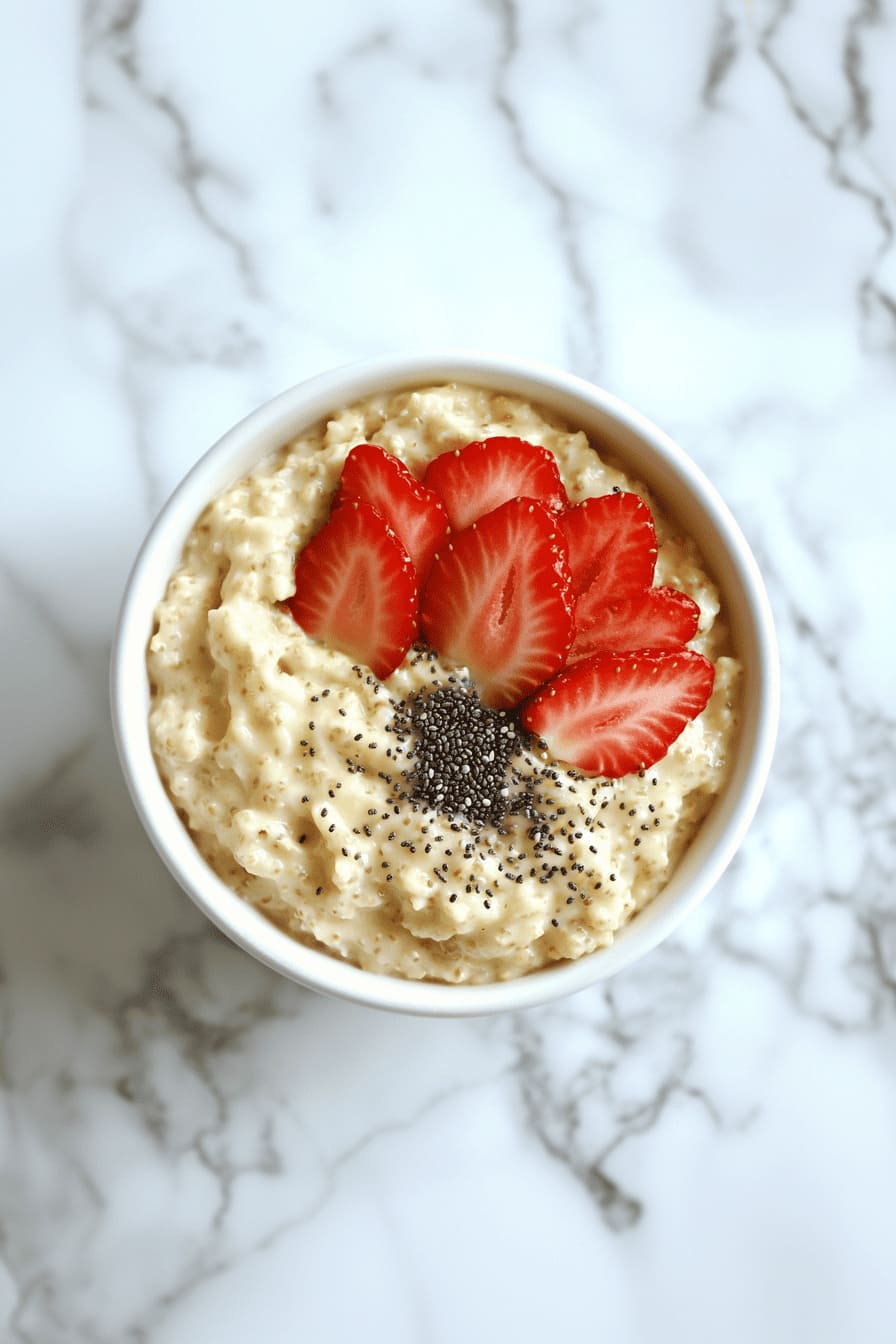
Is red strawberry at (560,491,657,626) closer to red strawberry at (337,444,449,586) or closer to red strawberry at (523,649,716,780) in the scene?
red strawberry at (523,649,716,780)

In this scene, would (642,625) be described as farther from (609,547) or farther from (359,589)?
(359,589)

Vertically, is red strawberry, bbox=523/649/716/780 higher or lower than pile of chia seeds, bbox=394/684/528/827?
higher

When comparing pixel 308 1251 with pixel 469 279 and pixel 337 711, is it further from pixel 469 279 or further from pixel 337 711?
pixel 469 279

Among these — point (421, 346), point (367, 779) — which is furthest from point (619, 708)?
point (421, 346)

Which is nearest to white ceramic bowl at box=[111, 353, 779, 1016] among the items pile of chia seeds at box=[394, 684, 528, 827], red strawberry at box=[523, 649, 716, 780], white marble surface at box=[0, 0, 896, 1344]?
red strawberry at box=[523, 649, 716, 780]

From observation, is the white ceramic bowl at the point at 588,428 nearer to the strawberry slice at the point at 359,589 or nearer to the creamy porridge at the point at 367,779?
the creamy porridge at the point at 367,779

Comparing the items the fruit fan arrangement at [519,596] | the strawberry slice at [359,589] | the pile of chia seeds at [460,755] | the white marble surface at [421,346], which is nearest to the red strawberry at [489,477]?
the fruit fan arrangement at [519,596]
